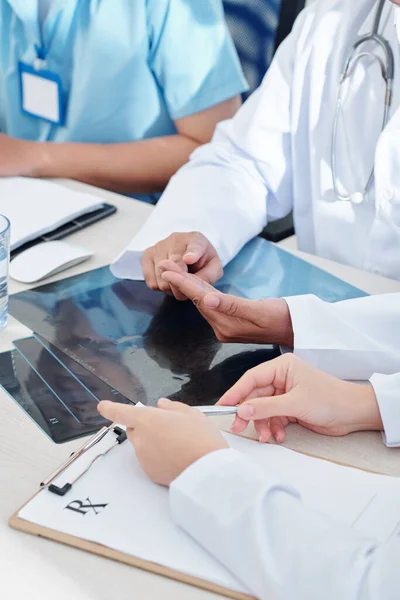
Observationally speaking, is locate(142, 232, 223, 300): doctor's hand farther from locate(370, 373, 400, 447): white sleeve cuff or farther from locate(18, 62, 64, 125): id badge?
locate(18, 62, 64, 125): id badge

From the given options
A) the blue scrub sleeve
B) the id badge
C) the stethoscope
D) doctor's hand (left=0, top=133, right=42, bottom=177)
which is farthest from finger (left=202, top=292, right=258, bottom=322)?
the id badge

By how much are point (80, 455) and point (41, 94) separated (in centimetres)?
112

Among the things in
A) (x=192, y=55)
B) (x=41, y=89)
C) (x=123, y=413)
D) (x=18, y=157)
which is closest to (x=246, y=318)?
(x=123, y=413)

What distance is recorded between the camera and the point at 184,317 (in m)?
0.97

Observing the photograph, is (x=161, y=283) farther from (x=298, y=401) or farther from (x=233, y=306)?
(x=298, y=401)

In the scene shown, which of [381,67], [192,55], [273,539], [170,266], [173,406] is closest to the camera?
[273,539]

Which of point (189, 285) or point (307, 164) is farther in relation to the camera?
point (307, 164)

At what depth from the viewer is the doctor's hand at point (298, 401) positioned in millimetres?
731

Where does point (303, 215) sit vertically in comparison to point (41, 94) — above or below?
below

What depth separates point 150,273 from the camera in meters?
1.03

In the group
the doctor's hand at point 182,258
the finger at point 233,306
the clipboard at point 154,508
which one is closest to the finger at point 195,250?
the doctor's hand at point 182,258

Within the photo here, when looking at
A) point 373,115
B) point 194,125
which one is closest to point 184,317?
point 373,115

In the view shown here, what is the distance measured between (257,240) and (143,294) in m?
0.26

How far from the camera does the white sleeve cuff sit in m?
0.74
